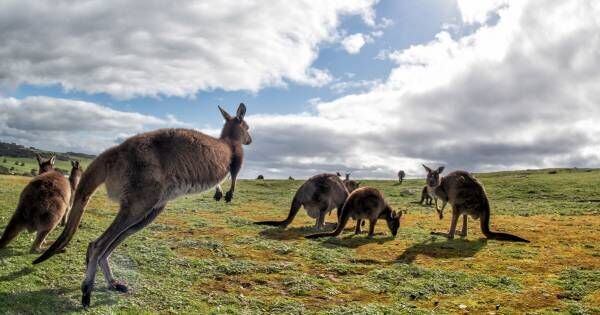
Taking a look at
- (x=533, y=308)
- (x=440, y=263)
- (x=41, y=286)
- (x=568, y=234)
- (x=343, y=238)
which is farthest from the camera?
(x=568, y=234)

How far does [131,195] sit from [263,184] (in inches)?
2182

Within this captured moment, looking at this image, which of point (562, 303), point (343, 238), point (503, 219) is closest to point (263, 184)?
point (503, 219)

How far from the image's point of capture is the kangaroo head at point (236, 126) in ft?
39.8

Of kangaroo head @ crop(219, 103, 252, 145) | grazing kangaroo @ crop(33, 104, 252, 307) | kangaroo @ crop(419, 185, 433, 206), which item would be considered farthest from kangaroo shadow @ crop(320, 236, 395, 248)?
kangaroo @ crop(419, 185, 433, 206)

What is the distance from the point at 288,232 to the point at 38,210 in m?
9.94

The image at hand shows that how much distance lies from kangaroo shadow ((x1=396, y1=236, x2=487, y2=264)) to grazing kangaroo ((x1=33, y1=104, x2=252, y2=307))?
780 cm

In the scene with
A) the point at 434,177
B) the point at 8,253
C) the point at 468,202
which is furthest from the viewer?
the point at 434,177

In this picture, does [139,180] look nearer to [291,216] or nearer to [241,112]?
[241,112]

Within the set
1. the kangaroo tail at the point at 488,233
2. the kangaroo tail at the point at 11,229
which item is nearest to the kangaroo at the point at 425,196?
the kangaroo tail at the point at 488,233

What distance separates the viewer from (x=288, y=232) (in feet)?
62.9

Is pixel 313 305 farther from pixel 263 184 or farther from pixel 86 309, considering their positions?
pixel 263 184

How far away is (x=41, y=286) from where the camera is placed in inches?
369

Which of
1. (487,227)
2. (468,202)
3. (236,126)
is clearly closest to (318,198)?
(468,202)

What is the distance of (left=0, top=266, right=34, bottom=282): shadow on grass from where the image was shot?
948 centimetres
